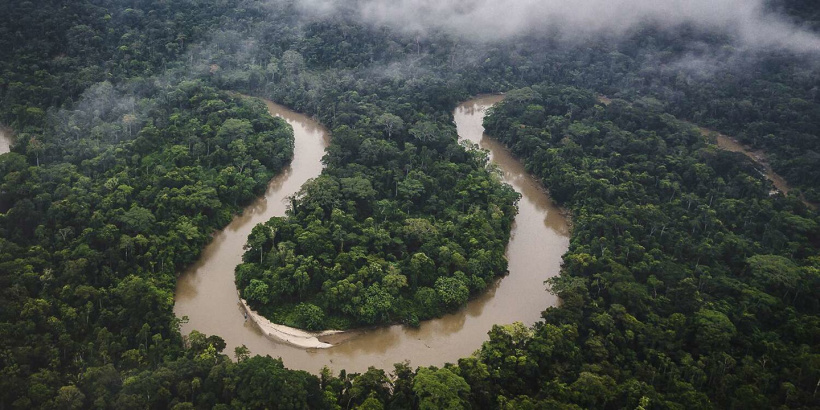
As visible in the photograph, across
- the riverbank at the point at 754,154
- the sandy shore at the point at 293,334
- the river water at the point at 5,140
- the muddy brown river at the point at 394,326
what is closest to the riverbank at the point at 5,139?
the river water at the point at 5,140

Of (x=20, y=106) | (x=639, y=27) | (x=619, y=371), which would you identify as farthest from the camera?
(x=639, y=27)

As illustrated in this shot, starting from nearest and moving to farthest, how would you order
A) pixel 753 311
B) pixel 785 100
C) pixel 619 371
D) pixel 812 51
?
pixel 619 371, pixel 753 311, pixel 785 100, pixel 812 51

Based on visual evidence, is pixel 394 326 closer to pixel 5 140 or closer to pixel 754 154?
pixel 5 140

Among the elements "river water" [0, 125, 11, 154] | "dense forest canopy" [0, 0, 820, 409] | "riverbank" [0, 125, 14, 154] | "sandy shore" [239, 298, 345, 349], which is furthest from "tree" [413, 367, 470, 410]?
"riverbank" [0, 125, 14, 154]

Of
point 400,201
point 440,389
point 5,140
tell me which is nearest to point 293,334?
point 440,389

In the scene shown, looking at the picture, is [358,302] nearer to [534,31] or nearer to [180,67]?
[180,67]

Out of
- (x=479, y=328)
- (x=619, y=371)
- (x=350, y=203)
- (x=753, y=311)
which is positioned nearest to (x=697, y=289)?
(x=753, y=311)

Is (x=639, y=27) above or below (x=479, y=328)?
above

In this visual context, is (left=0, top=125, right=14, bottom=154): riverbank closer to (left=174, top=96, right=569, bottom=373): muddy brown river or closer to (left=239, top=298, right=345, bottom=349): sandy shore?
(left=174, top=96, right=569, bottom=373): muddy brown river
